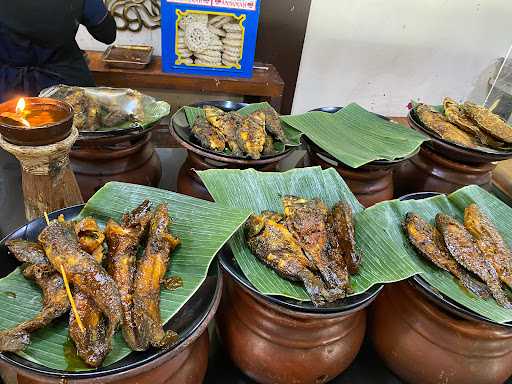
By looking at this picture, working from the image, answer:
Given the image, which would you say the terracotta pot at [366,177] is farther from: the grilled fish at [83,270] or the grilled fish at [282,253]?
the grilled fish at [83,270]

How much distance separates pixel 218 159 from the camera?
1.66 metres

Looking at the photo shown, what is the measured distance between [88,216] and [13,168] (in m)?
0.93

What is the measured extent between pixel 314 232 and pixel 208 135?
713mm

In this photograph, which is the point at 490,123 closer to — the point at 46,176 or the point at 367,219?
the point at 367,219

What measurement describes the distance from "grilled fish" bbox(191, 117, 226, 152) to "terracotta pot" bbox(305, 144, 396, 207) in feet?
1.54

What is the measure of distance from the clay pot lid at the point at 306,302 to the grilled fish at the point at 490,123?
51.0 inches

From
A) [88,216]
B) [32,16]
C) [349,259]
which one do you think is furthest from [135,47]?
[349,259]

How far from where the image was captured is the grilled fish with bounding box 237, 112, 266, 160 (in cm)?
175

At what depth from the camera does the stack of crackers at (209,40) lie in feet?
12.0

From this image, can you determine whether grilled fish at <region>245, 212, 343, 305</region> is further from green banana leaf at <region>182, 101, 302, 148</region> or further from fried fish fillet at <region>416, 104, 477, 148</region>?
fried fish fillet at <region>416, 104, 477, 148</region>

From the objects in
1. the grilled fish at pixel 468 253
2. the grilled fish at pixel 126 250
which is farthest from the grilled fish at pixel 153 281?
the grilled fish at pixel 468 253

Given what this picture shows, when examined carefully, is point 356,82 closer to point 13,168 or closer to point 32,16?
point 32,16

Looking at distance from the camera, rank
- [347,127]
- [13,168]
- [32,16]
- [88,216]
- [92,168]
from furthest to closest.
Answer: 1. [32,16]
2. [347,127]
3. [13,168]
4. [92,168]
5. [88,216]

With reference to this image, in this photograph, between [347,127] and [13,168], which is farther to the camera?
[347,127]
